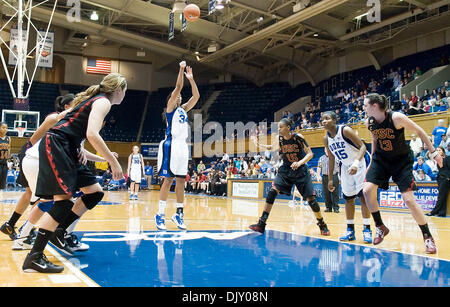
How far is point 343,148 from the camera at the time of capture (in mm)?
5398

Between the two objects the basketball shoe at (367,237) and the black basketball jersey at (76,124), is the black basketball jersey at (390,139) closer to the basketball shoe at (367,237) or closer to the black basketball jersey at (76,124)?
the basketball shoe at (367,237)

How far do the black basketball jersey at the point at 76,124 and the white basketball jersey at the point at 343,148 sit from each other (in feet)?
10.5

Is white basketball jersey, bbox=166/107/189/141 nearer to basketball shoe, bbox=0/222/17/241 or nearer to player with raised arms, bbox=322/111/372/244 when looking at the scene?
player with raised arms, bbox=322/111/372/244

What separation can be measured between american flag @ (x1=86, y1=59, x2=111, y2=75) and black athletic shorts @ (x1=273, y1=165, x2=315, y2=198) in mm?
29306

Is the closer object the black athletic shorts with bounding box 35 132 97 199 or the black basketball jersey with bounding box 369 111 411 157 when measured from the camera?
the black athletic shorts with bounding box 35 132 97 199

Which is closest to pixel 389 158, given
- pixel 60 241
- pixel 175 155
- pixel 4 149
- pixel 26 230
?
pixel 175 155

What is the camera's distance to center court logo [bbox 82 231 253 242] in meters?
4.80

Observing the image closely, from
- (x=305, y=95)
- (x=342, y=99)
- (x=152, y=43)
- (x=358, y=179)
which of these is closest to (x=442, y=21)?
(x=342, y=99)

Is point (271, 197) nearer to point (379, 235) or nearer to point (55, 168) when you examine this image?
point (379, 235)

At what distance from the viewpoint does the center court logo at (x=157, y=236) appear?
4805mm

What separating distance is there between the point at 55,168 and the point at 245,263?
1707 millimetres

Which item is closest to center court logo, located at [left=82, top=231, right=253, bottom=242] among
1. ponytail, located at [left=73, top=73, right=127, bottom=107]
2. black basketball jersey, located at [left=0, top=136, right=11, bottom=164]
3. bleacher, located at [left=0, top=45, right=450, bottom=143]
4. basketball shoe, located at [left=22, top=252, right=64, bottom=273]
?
basketball shoe, located at [left=22, top=252, right=64, bottom=273]

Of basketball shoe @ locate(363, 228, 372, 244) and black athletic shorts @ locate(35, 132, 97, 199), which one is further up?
black athletic shorts @ locate(35, 132, 97, 199)

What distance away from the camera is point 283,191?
5.90m
